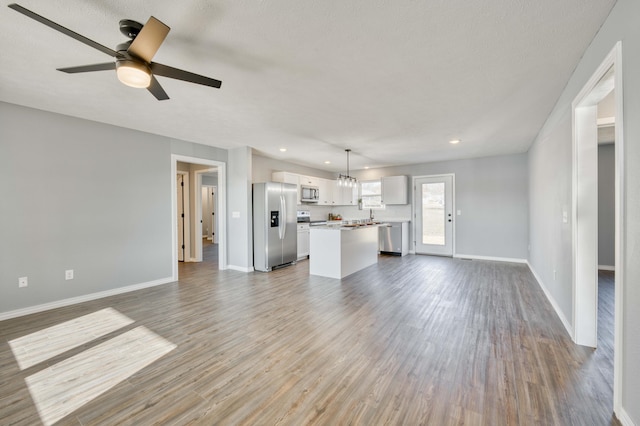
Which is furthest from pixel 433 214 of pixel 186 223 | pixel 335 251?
pixel 186 223

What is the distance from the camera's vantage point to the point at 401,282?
182 inches

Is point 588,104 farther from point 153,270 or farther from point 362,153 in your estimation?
point 153,270

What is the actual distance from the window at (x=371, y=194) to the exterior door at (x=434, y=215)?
42.8 inches

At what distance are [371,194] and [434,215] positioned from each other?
1931 mm

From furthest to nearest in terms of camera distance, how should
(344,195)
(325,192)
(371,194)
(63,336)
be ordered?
1. (344,195)
2. (371,194)
3. (325,192)
4. (63,336)

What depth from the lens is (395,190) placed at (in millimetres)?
7574

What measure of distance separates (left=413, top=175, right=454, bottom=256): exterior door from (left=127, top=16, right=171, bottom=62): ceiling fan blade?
Answer: 6.83 meters

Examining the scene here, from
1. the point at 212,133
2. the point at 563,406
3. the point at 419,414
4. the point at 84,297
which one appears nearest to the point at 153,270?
the point at 84,297

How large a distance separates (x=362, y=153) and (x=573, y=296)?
4.32 metres

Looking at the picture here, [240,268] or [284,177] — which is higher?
[284,177]

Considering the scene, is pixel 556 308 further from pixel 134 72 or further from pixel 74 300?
pixel 74 300

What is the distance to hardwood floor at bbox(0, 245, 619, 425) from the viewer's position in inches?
67.2

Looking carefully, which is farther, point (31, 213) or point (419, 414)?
point (31, 213)

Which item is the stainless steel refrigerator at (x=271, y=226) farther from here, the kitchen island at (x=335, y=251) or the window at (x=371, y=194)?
the window at (x=371, y=194)
